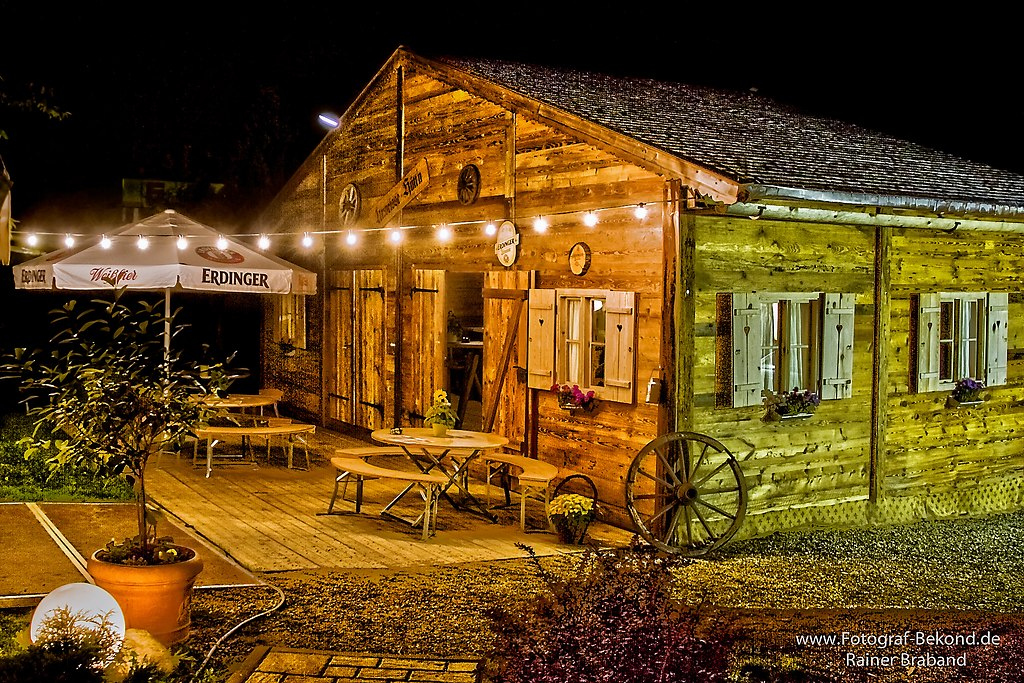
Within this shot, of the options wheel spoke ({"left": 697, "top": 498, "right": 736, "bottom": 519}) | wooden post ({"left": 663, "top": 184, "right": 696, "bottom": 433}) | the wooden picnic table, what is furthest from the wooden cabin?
the wooden picnic table

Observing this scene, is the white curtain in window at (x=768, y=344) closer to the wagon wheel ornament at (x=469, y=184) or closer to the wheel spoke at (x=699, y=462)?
the wheel spoke at (x=699, y=462)

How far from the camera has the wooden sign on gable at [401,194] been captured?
479 inches

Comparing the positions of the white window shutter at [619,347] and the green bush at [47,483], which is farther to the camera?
the green bush at [47,483]

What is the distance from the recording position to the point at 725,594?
23.6 ft

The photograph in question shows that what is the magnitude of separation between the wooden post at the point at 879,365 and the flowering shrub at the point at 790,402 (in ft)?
3.06

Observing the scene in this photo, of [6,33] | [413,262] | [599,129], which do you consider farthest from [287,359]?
[599,129]

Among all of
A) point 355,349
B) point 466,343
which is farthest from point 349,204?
point 466,343

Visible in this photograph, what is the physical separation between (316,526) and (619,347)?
2792 mm

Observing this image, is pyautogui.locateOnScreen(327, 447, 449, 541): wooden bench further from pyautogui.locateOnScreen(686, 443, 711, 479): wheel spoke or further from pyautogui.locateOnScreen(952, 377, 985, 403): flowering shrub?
pyautogui.locateOnScreen(952, 377, 985, 403): flowering shrub

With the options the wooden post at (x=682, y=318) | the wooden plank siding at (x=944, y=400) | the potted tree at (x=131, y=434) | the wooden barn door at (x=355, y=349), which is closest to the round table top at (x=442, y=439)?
the wooden post at (x=682, y=318)

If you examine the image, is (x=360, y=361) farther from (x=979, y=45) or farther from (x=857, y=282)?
(x=979, y=45)

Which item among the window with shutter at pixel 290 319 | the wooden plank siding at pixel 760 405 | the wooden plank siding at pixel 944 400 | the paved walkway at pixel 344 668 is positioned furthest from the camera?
the window with shutter at pixel 290 319

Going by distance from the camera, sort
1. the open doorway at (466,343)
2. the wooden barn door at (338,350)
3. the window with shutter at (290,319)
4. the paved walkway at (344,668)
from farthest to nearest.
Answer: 1. the window with shutter at (290,319)
2. the open doorway at (466,343)
3. the wooden barn door at (338,350)
4. the paved walkway at (344,668)

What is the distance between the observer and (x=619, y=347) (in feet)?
29.3
